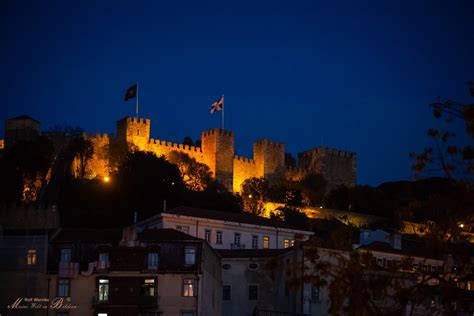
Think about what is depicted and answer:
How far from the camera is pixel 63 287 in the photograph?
4397 centimetres

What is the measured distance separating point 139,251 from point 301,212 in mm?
43480

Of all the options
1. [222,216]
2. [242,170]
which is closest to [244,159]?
[242,170]

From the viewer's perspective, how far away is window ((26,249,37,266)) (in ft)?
147

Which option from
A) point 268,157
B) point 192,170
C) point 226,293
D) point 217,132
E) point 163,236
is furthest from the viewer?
point 268,157

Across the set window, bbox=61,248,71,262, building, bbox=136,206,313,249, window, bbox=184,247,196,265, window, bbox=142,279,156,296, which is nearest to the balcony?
building, bbox=136,206,313,249

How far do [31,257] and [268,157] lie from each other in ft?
189

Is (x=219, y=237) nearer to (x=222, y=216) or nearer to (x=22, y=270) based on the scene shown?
(x=222, y=216)

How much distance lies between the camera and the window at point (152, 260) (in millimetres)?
43859

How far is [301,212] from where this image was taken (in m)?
86.1

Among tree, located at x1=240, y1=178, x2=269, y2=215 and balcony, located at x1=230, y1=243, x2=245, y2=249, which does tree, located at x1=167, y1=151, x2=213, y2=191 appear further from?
balcony, located at x1=230, y1=243, x2=245, y2=249

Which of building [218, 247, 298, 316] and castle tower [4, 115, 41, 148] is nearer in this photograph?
building [218, 247, 298, 316]

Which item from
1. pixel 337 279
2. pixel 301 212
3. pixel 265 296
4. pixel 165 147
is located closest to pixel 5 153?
pixel 165 147

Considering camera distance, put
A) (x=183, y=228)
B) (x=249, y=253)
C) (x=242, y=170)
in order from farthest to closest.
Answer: (x=242, y=170) → (x=183, y=228) → (x=249, y=253)

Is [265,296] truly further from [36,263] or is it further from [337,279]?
[337,279]
